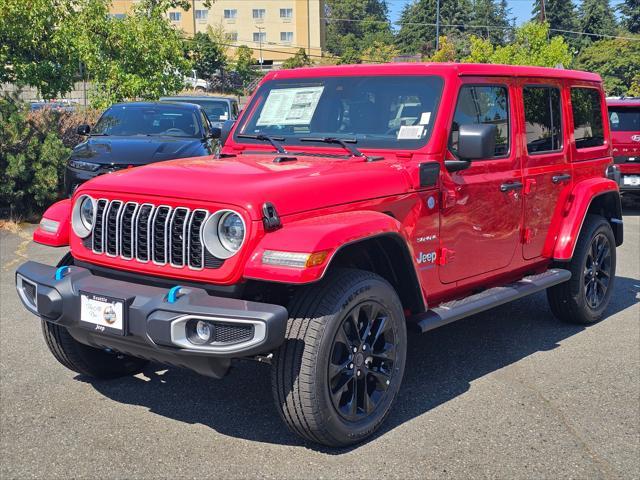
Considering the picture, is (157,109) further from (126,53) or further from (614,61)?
(614,61)

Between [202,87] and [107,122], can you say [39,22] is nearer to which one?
[107,122]

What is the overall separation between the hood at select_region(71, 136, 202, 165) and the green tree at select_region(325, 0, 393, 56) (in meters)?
79.0

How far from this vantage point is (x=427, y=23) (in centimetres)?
7844

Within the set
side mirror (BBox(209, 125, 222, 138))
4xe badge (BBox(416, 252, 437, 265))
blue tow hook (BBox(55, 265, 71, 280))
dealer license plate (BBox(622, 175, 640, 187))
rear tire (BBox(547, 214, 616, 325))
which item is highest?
side mirror (BBox(209, 125, 222, 138))

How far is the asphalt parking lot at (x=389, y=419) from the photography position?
13.0 feet

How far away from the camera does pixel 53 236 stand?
4.61 m

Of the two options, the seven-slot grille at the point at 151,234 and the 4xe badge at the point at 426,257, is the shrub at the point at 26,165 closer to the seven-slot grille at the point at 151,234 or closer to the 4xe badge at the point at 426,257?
the seven-slot grille at the point at 151,234

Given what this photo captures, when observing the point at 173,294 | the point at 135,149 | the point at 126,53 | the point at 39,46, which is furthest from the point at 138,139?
the point at 173,294

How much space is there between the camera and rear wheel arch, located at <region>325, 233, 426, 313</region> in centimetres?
433

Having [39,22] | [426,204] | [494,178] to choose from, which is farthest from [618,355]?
[39,22]

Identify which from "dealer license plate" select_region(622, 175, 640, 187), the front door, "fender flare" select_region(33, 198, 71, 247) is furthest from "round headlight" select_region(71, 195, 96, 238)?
"dealer license plate" select_region(622, 175, 640, 187)

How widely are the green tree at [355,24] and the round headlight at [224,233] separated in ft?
282

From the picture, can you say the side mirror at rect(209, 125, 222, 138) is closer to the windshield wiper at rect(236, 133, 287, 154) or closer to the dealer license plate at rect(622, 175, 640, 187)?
the windshield wiper at rect(236, 133, 287, 154)

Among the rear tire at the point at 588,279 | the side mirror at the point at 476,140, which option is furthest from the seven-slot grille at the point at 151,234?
the rear tire at the point at 588,279
